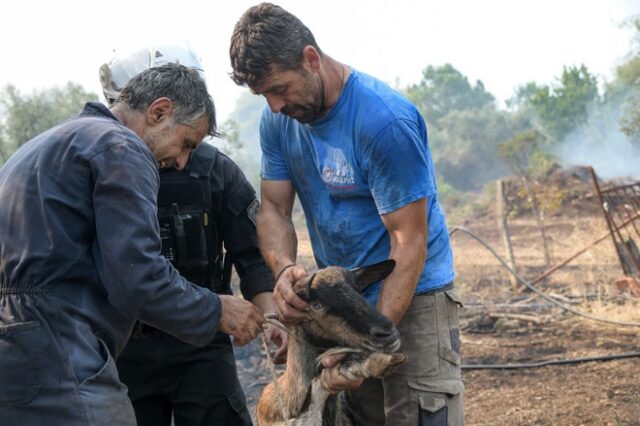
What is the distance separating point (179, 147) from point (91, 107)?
0.41 metres

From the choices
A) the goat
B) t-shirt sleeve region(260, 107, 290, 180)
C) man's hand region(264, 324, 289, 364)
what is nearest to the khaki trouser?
the goat

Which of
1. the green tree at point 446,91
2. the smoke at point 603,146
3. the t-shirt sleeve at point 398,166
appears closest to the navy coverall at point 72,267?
the t-shirt sleeve at point 398,166

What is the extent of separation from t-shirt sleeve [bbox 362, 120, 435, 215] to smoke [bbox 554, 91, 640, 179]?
29979 millimetres

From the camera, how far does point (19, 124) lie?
1811cm

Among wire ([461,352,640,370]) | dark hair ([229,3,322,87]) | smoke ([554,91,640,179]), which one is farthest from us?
smoke ([554,91,640,179])

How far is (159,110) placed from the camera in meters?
3.54

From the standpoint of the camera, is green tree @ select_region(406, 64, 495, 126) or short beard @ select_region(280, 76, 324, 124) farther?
green tree @ select_region(406, 64, 495, 126)

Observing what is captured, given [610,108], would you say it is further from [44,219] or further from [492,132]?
[44,219]

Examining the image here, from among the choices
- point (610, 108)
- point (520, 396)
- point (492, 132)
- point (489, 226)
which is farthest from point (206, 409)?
point (492, 132)

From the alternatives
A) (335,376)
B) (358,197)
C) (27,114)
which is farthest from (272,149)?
(27,114)

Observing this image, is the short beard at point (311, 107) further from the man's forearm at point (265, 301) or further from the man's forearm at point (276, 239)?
the man's forearm at point (265, 301)

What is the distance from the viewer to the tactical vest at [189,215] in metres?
4.45

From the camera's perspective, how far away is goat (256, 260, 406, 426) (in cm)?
341

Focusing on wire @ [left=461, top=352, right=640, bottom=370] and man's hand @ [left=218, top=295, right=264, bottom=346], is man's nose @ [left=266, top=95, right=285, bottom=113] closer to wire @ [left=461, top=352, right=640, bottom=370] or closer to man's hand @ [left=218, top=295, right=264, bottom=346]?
man's hand @ [left=218, top=295, right=264, bottom=346]
